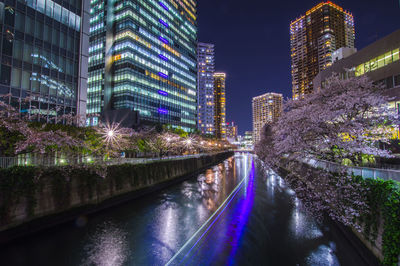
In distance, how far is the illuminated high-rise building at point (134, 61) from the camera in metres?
87.0

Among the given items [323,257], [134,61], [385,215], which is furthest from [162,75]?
[385,215]

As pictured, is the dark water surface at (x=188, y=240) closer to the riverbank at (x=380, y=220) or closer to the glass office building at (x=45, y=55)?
the riverbank at (x=380, y=220)

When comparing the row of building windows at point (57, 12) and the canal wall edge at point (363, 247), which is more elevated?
the row of building windows at point (57, 12)

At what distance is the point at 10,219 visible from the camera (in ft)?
46.9

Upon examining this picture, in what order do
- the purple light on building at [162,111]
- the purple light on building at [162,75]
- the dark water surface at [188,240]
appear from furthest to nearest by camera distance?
the purple light on building at [162,75]
the purple light on building at [162,111]
the dark water surface at [188,240]

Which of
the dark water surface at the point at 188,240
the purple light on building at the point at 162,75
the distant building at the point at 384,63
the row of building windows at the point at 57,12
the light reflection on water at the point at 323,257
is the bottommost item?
the light reflection on water at the point at 323,257

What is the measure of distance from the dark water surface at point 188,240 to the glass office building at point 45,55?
875 inches

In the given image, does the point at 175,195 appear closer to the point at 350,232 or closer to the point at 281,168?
the point at 350,232

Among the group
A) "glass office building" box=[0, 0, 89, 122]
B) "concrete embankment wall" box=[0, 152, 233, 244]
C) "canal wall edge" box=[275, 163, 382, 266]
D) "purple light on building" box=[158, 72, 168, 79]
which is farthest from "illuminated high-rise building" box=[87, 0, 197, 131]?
"canal wall edge" box=[275, 163, 382, 266]

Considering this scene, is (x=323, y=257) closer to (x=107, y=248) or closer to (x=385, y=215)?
(x=385, y=215)

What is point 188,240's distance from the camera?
14375 millimetres

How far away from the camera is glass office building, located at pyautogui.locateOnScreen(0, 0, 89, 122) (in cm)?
3238

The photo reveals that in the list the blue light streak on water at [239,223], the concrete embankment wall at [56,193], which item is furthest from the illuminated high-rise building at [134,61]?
the blue light streak on water at [239,223]

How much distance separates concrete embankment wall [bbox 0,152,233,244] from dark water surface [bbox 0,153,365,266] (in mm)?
1062
